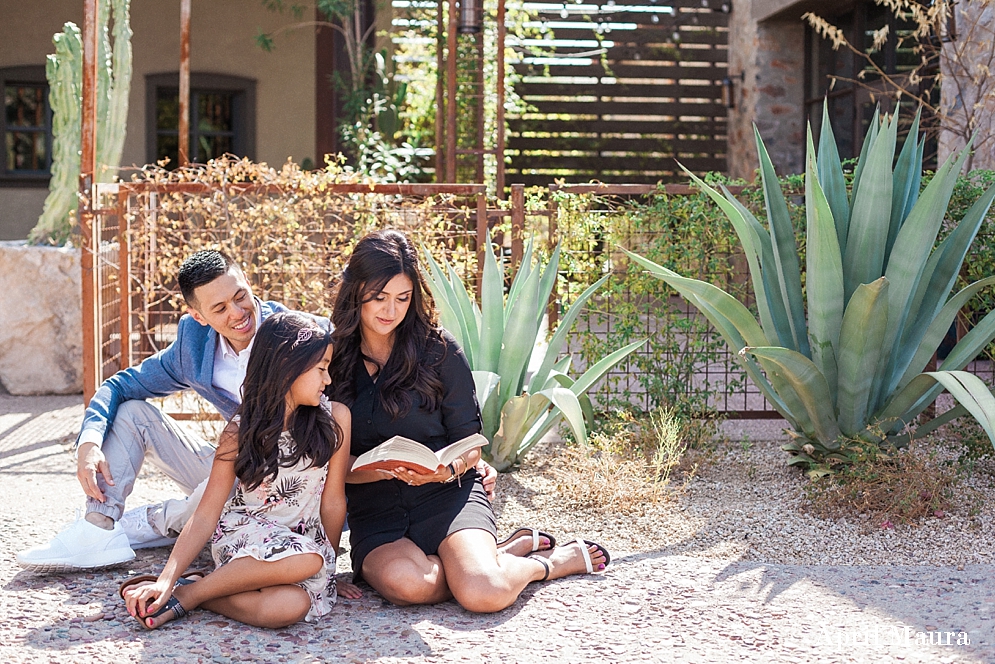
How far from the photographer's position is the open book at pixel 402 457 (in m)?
2.90

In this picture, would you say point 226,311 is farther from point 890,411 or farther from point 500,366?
point 890,411

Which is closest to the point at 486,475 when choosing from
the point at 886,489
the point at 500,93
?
the point at 886,489

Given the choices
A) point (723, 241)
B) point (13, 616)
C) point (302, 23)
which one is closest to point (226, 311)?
point (13, 616)

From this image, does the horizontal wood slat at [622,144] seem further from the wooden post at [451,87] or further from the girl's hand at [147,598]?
the girl's hand at [147,598]

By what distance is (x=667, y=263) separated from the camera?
500 centimetres

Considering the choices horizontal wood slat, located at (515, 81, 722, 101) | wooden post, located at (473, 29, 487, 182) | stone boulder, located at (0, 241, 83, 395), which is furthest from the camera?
horizontal wood slat, located at (515, 81, 722, 101)

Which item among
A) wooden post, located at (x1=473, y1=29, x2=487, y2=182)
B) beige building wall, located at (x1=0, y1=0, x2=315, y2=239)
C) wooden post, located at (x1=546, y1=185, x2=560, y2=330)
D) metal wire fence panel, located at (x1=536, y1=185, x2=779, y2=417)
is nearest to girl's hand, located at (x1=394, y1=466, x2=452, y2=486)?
metal wire fence panel, located at (x1=536, y1=185, x2=779, y2=417)

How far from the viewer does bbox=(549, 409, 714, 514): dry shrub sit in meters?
4.02

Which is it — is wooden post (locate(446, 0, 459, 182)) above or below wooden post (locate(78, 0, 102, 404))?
above

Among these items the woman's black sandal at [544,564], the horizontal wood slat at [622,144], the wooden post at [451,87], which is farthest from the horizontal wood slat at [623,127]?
the woman's black sandal at [544,564]

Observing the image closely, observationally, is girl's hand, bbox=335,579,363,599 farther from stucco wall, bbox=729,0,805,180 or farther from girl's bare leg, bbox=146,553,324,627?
stucco wall, bbox=729,0,805,180

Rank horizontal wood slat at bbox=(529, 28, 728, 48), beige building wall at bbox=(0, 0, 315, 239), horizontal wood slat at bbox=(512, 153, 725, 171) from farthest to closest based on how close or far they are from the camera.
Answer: horizontal wood slat at bbox=(512, 153, 725, 171), horizontal wood slat at bbox=(529, 28, 728, 48), beige building wall at bbox=(0, 0, 315, 239)

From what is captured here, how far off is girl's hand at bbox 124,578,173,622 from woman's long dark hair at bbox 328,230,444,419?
2.54 feet

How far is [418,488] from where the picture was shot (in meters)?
3.20
